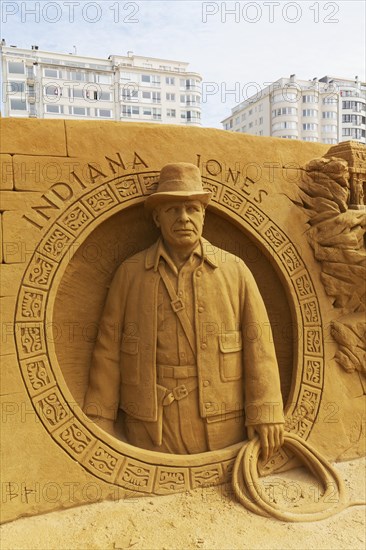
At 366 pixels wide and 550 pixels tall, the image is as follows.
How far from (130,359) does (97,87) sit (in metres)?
25.5

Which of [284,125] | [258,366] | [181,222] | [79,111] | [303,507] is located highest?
[79,111]

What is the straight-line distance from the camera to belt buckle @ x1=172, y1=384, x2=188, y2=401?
3162 mm

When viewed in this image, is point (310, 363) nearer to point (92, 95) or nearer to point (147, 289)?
point (147, 289)

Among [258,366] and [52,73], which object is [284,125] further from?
[258,366]

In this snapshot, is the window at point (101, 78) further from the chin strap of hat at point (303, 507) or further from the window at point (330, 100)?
the chin strap of hat at point (303, 507)

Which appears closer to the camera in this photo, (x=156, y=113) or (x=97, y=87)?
(x=97, y=87)

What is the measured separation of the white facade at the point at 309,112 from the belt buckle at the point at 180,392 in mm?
26210

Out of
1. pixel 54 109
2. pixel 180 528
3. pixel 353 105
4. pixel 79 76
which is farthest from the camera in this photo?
pixel 353 105

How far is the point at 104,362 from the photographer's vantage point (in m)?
3.19

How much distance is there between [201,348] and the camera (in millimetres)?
3172

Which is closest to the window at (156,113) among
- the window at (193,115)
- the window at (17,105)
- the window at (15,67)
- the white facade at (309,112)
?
the window at (193,115)

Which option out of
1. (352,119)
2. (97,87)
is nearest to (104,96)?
(97,87)

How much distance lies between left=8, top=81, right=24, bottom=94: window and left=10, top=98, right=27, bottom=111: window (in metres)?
0.65

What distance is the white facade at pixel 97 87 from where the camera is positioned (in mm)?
24031
